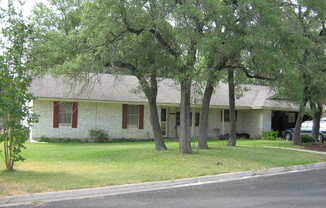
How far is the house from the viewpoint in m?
21.2

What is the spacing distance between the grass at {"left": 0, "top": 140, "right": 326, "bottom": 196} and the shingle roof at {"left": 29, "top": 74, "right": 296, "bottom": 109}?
3928 millimetres

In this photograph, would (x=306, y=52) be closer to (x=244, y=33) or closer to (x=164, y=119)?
(x=244, y=33)

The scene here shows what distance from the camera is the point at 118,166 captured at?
39.0 feet

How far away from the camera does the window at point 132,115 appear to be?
78.2 feet

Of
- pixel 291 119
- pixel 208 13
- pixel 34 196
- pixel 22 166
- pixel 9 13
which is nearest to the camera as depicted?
pixel 34 196

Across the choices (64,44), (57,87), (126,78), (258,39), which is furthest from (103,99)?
(258,39)

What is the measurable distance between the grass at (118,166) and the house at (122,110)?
3.79m

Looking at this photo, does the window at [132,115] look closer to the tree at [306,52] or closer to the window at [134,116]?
the window at [134,116]

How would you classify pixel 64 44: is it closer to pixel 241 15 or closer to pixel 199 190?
pixel 241 15

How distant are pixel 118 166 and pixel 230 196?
4.65 m

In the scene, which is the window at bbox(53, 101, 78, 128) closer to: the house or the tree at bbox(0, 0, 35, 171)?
the house

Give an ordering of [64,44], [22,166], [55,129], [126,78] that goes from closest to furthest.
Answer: [22,166]
[64,44]
[55,129]
[126,78]

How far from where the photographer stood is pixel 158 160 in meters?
13.0

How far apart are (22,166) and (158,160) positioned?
461 cm
